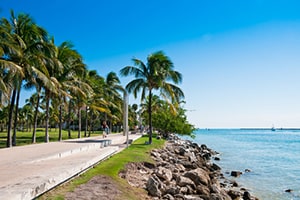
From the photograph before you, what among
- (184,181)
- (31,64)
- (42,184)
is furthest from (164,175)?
(31,64)

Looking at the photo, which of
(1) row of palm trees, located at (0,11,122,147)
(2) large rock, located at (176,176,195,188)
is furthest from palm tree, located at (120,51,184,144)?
(2) large rock, located at (176,176,195,188)

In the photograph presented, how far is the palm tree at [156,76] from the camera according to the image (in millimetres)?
20719

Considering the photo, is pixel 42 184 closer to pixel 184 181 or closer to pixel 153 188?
pixel 153 188

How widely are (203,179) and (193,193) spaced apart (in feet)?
5.49

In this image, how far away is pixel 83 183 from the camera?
313 inches

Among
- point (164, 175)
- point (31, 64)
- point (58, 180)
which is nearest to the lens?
point (58, 180)

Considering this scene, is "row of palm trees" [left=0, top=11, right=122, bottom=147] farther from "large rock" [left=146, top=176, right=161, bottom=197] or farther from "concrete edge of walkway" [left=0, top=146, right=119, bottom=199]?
"large rock" [left=146, top=176, right=161, bottom=197]

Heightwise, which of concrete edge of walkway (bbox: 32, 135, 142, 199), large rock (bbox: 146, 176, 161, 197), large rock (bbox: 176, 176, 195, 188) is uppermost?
concrete edge of walkway (bbox: 32, 135, 142, 199)

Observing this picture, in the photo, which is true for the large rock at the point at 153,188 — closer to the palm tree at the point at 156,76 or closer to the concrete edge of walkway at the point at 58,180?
the concrete edge of walkway at the point at 58,180

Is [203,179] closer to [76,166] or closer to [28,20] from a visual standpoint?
[76,166]

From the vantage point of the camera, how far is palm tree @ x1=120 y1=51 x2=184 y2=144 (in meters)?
20.7

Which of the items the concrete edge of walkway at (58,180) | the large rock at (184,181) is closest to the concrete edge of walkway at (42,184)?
the concrete edge of walkway at (58,180)

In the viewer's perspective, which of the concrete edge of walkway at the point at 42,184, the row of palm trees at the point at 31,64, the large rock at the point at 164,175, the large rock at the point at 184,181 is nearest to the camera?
the concrete edge of walkway at the point at 42,184

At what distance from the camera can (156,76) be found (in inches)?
816
